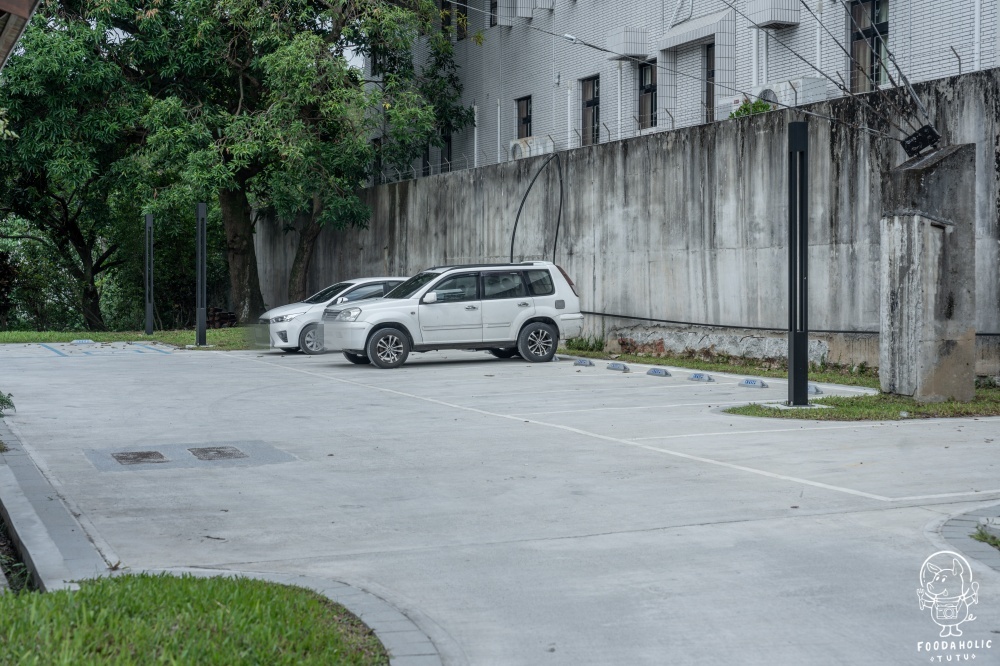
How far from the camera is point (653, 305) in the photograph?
2331cm

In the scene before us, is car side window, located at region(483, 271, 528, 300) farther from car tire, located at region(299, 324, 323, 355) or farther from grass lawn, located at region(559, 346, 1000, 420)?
grass lawn, located at region(559, 346, 1000, 420)

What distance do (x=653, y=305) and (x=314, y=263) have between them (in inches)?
706

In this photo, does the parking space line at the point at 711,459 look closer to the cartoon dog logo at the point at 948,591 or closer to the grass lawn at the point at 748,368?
the cartoon dog logo at the point at 948,591

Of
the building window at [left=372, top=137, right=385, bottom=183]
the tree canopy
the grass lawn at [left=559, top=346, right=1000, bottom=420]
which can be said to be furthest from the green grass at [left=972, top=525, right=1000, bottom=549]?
the building window at [left=372, top=137, right=385, bottom=183]

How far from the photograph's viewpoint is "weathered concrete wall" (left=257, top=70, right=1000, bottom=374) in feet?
55.6

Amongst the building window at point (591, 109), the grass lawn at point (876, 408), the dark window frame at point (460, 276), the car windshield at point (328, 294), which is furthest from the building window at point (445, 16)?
the grass lawn at point (876, 408)

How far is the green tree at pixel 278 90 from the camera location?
31125 millimetres

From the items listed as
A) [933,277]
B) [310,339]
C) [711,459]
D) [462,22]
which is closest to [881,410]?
[933,277]

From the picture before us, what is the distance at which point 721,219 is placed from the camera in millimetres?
21438

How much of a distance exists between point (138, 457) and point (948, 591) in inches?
284

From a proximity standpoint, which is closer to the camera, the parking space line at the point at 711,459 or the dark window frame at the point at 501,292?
the parking space line at the point at 711,459

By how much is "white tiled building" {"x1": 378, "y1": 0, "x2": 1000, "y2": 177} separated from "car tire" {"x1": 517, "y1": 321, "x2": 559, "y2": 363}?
5.12 meters

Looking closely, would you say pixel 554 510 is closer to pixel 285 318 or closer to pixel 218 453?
pixel 218 453

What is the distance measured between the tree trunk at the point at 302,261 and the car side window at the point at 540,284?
1495 centimetres
